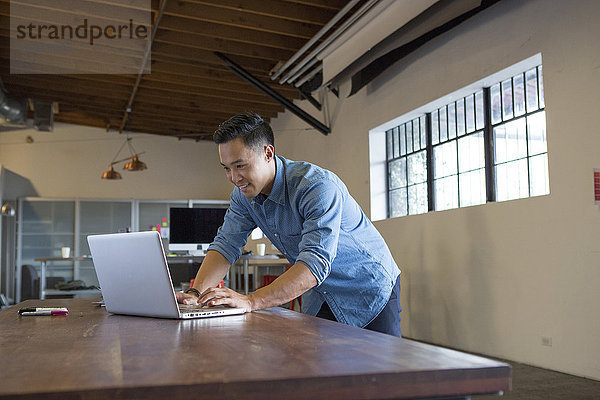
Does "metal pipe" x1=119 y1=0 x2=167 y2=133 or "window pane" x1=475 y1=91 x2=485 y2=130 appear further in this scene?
"metal pipe" x1=119 y1=0 x2=167 y2=133

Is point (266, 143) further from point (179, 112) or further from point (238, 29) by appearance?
point (179, 112)

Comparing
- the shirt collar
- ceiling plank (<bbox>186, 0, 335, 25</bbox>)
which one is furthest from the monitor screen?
the shirt collar

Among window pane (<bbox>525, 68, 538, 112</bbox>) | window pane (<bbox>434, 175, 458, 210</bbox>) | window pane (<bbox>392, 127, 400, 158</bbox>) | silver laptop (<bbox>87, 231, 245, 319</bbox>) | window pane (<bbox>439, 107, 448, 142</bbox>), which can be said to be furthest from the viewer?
window pane (<bbox>392, 127, 400, 158</bbox>)

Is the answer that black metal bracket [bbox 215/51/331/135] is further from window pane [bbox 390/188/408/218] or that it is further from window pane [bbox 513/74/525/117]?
window pane [bbox 513/74/525/117]

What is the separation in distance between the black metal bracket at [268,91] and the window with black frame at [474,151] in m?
1.39

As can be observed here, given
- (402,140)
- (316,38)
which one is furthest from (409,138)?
(316,38)

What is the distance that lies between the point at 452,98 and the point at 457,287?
5.33 feet

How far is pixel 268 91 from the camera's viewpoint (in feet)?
24.1

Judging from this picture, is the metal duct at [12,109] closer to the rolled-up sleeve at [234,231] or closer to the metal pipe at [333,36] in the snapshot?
the metal pipe at [333,36]

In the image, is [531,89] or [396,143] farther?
[396,143]

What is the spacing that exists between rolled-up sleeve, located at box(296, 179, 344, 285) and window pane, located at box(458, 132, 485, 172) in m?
3.47

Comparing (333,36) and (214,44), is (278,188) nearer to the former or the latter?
(333,36)

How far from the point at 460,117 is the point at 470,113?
16 cm

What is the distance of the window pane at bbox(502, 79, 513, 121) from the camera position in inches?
179
